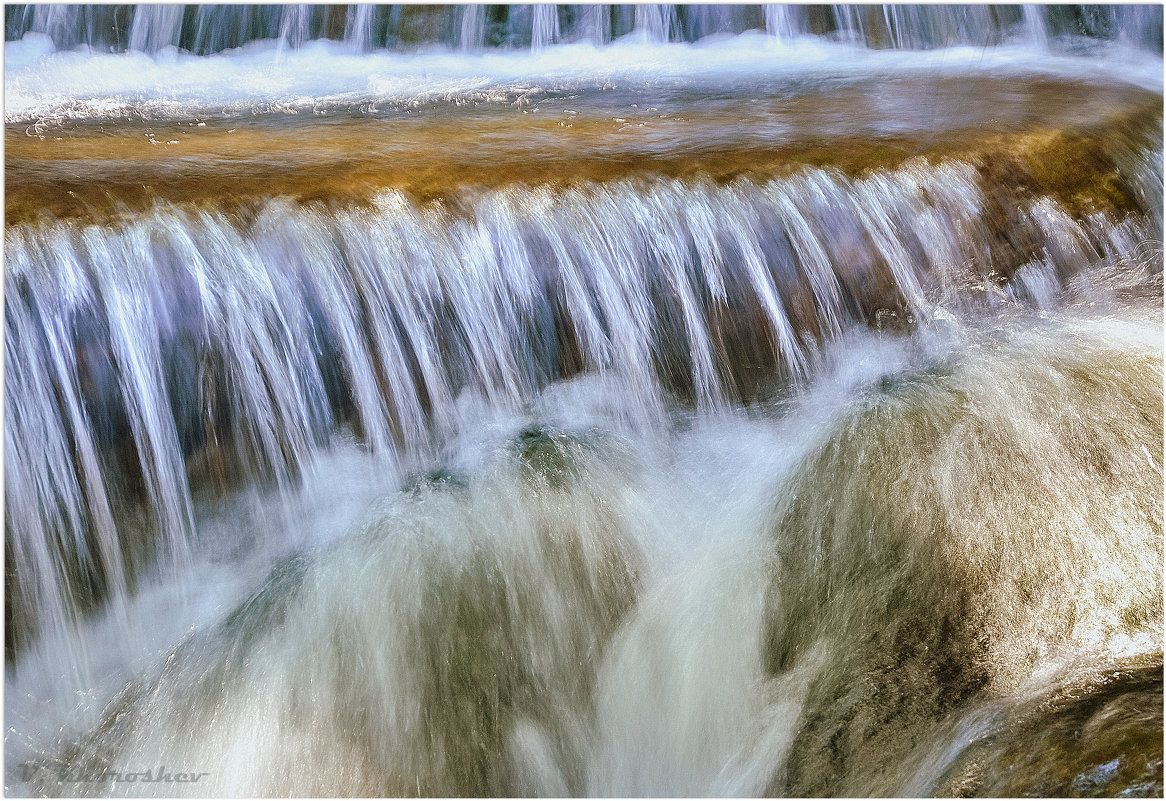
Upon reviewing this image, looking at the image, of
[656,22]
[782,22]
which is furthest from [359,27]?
[782,22]

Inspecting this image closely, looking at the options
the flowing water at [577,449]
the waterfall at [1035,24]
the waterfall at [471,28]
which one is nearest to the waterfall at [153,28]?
the flowing water at [577,449]

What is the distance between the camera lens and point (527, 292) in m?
2.79

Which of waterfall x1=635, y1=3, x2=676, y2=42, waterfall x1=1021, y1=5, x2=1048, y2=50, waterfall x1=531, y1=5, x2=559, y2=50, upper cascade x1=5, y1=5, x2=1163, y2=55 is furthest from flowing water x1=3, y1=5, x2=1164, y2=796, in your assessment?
waterfall x1=1021, y1=5, x2=1048, y2=50

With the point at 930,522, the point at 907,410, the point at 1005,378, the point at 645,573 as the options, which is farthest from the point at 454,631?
the point at 1005,378

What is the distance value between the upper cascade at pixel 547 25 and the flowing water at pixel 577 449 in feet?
1.15

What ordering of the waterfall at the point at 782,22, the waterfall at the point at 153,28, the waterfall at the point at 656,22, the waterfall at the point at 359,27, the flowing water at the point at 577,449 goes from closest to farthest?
the flowing water at the point at 577,449 → the waterfall at the point at 153,28 → the waterfall at the point at 359,27 → the waterfall at the point at 656,22 → the waterfall at the point at 782,22

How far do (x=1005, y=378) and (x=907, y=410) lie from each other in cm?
35

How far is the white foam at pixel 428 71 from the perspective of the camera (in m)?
3.43

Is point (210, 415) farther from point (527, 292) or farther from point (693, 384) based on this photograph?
point (693, 384)

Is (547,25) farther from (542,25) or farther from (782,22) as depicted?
(782,22)

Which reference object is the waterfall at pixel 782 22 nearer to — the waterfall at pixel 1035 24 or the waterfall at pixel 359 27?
the waterfall at pixel 1035 24

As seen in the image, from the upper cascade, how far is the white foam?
0.05 m

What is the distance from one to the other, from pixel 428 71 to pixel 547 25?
0.62 m

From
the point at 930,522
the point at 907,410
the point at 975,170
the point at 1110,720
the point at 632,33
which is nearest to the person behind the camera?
the point at 1110,720
